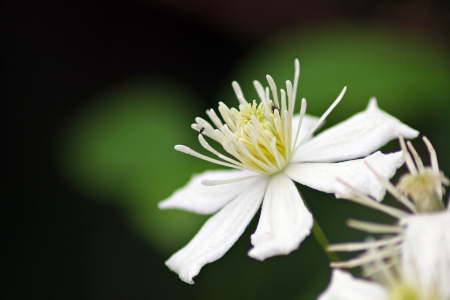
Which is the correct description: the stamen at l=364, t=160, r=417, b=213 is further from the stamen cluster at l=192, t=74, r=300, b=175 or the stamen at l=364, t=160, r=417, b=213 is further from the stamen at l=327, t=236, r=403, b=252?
the stamen cluster at l=192, t=74, r=300, b=175

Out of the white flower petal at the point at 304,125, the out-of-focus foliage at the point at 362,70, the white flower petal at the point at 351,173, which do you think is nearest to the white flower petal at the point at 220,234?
the white flower petal at the point at 351,173

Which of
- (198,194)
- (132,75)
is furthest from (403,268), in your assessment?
(132,75)

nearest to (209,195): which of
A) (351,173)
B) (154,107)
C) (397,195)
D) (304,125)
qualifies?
(304,125)

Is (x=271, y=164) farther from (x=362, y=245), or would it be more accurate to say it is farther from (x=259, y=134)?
(x=362, y=245)

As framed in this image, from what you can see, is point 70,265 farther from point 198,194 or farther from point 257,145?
point 257,145

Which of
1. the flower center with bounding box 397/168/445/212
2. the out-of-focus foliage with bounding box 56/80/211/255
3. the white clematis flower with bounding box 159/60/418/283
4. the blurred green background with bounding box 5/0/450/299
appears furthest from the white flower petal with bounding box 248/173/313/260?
the out-of-focus foliage with bounding box 56/80/211/255

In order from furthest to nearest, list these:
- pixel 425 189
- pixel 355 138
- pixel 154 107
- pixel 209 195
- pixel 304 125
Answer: pixel 154 107 → pixel 304 125 → pixel 209 195 → pixel 355 138 → pixel 425 189
